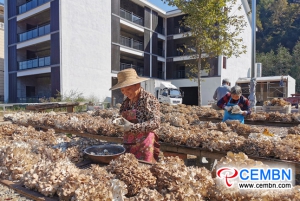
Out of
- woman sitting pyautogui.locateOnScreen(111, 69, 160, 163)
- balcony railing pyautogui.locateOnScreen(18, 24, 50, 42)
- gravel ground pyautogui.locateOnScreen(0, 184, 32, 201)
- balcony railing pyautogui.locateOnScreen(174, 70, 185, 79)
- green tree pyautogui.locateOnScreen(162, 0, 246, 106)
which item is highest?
balcony railing pyautogui.locateOnScreen(18, 24, 50, 42)

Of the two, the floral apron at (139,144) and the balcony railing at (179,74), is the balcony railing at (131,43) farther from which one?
the floral apron at (139,144)

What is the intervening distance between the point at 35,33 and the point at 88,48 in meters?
4.65

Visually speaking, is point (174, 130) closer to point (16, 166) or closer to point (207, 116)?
point (16, 166)

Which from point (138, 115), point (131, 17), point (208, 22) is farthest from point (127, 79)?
point (131, 17)

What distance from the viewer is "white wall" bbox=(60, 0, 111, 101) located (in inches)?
657

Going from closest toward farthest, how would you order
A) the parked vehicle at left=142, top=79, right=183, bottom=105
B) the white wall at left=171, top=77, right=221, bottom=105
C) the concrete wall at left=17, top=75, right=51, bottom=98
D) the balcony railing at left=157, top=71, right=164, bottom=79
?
the parked vehicle at left=142, top=79, right=183, bottom=105 < the concrete wall at left=17, top=75, right=51, bottom=98 < the white wall at left=171, top=77, right=221, bottom=105 < the balcony railing at left=157, top=71, right=164, bottom=79

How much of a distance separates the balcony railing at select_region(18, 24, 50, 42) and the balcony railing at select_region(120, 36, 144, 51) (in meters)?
7.13

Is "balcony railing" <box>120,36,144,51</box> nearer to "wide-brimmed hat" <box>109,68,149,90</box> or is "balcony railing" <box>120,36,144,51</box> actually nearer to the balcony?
the balcony

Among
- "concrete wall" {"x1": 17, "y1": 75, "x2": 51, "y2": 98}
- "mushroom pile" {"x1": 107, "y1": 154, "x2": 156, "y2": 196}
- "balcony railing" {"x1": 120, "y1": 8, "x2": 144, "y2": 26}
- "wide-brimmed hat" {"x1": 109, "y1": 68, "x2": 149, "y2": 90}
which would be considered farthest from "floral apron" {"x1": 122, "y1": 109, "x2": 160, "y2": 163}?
"balcony railing" {"x1": 120, "y1": 8, "x2": 144, "y2": 26}

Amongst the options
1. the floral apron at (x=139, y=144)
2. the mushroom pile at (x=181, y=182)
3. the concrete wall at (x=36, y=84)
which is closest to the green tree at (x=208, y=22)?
the floral apron at (x=139, y=144)

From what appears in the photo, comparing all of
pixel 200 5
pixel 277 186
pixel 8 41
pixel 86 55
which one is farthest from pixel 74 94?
pixel 277 186

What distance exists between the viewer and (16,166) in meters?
2.10

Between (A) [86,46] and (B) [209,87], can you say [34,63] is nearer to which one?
(A) [86,46]

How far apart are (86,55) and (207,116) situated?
13502mm
